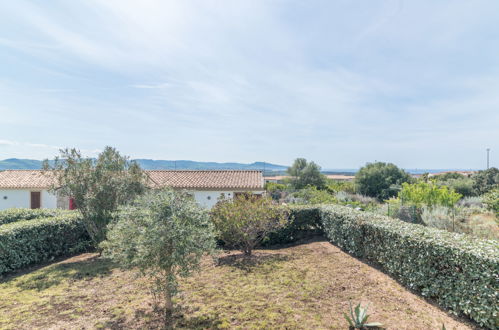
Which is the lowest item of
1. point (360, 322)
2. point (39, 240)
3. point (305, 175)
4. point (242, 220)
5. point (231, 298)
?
point (231, 298)

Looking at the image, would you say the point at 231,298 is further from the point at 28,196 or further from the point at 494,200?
the point at 28,196

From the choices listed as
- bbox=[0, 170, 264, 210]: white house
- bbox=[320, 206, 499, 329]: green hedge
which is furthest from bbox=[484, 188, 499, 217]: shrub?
bbox=[0, 170, 264, 210]: white house

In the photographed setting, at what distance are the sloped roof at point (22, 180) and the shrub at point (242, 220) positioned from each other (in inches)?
634

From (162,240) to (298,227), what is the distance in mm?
7654

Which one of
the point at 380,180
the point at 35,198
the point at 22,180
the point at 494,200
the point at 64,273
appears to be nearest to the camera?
the point at 64,273

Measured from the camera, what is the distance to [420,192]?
1510 cm

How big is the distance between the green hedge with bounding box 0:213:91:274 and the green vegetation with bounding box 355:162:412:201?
3074 cm

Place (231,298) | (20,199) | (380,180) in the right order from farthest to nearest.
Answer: (380,180) → (20,199) → (231,298)

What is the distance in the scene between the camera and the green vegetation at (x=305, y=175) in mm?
35531

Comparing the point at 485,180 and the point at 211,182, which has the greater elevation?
the point at 211,182

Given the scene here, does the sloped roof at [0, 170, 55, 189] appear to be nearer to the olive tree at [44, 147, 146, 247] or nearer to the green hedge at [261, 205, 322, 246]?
the olive tree at [44, 147, 146, 247]

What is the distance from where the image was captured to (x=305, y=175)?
118ft

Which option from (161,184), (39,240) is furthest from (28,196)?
(39,240)

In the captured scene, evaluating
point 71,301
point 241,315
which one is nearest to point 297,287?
point 241,315
